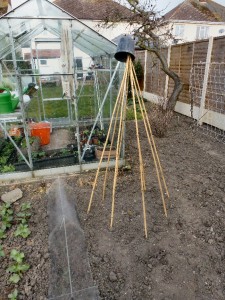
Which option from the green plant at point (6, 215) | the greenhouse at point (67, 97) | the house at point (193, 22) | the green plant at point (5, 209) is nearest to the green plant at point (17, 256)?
the green plant at point (6, 215)

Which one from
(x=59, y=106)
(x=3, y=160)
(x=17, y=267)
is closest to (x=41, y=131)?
(x=3, y=160)

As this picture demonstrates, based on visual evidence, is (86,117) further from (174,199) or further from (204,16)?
(204,16)

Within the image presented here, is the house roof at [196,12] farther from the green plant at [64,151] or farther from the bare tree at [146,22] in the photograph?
the green plant at [64,151]

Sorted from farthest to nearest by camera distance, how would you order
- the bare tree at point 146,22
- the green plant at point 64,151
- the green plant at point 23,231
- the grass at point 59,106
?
the grass at point 59,106 < the bare tree at point 146,22 < the green plant at point 64,151 < the green plant at point 23,231

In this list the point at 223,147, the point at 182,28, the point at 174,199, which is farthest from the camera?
the point at 182,28

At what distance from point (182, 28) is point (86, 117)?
19.3m

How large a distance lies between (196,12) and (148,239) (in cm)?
2638

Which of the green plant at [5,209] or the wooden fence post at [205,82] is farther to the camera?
the wooden fence post at [205,82]

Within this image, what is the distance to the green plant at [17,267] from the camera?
7.70ft

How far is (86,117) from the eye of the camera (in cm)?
783

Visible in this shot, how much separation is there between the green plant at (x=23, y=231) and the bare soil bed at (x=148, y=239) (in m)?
0.06

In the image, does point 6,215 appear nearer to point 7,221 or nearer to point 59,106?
point 7,221

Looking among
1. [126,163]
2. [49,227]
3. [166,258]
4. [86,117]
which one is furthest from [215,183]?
[86,117]

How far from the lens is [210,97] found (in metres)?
6.58
